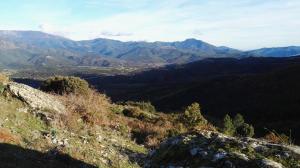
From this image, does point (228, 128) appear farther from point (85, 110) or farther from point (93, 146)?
point (93, 146)

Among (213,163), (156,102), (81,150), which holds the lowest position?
(156,102)

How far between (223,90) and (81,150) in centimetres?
14618

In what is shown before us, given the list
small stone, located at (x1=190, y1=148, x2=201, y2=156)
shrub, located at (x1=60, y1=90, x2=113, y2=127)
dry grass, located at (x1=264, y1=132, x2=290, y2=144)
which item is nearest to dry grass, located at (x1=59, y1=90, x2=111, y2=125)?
shrub, located at (x1=60, y1=90, x2=113, y2=127)

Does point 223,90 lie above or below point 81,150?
below

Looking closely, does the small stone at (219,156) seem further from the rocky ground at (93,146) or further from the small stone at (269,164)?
the small stone at (269,164)

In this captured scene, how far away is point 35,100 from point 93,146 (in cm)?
487

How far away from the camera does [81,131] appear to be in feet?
57.3

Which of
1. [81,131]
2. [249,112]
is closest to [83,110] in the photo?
[81,131]

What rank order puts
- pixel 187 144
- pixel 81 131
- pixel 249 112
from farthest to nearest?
pixel 249 112, pixel 81 131, pixel 187 144

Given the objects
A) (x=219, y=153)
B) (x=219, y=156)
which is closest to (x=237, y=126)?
(x=219, y=153)

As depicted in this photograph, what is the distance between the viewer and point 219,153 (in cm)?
946

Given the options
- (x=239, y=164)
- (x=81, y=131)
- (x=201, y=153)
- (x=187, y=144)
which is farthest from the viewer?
(x=81, y=131)

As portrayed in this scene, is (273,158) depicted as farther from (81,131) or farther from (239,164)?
(81,131)

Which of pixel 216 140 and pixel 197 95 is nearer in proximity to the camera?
pixel 216 140
